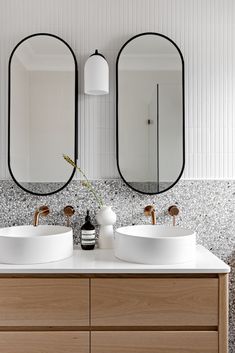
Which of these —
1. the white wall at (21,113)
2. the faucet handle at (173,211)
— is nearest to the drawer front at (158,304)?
the faucet handle at (173,211)

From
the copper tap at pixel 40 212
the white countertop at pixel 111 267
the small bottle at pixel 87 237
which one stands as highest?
the copper tap at pixel 40 212

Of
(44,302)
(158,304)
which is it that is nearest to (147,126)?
(158,304)

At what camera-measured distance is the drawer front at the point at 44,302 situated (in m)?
1.56

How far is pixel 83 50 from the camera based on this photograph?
6.97 feet

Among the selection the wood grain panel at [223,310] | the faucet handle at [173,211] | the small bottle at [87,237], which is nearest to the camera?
the wood grain panel at [223,310]

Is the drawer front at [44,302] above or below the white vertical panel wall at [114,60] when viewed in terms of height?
below

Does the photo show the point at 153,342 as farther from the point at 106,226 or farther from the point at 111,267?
the point at 106,226

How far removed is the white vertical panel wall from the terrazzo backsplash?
95mm

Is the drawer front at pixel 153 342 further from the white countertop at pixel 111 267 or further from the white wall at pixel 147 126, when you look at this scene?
the white wall at pixel 147 126

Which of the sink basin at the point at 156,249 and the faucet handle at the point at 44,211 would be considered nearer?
the sink basin at the point at 156,249

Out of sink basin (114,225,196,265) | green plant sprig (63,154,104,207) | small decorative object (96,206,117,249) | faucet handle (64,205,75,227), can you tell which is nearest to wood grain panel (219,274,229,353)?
sink basin (114,225,196,265)

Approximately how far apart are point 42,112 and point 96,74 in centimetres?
39

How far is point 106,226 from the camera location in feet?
6.53

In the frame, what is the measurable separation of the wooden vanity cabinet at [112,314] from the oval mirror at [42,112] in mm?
685
